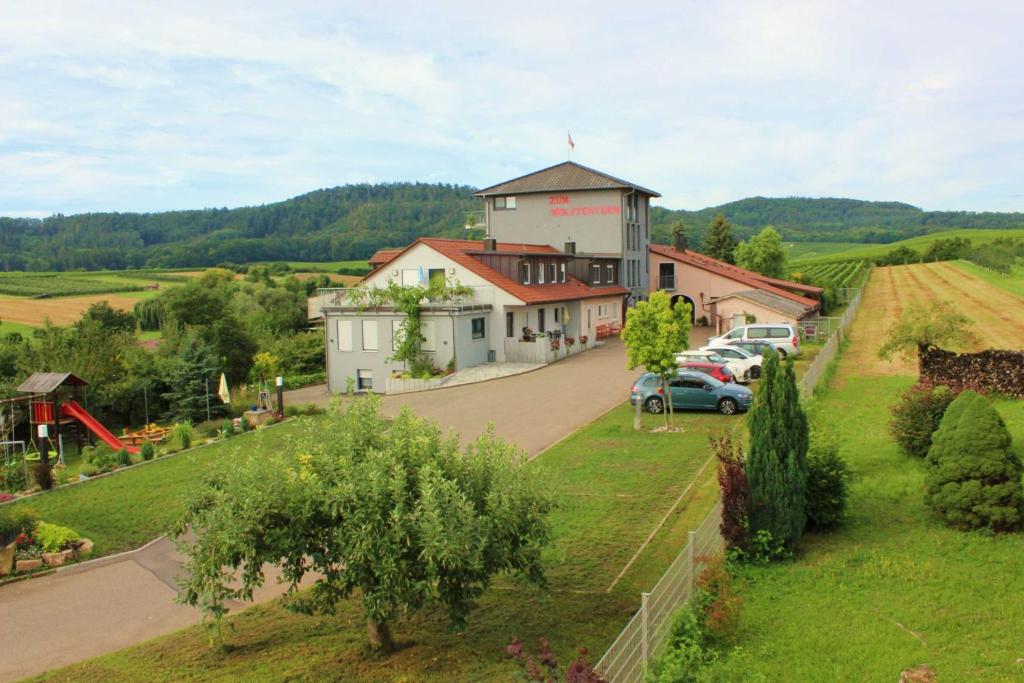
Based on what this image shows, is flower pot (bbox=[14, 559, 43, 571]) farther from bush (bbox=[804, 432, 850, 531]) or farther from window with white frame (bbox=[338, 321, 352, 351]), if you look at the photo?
window with white frame (bbox=[338, 321, 352, 351])

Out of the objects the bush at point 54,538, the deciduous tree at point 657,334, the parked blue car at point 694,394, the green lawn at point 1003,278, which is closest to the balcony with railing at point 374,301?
the parked blue car at point 694,394

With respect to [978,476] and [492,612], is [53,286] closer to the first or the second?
[492,612]

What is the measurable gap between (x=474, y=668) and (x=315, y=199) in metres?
170

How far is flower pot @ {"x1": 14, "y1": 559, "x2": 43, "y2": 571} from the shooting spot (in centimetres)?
1485

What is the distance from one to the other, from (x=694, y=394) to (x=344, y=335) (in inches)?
736

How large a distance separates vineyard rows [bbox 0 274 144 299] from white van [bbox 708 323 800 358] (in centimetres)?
7595

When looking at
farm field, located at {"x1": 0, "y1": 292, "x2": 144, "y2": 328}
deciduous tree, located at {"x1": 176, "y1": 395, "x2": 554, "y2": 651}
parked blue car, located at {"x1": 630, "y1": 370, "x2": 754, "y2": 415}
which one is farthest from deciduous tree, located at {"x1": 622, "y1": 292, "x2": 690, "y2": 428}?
farm field, located at {"x1": 0, "y1": 292, "x2": 144, "y2": 328}

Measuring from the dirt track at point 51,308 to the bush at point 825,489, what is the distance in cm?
6663

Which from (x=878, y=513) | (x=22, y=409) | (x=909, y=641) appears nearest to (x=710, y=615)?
(x=909, y=641)

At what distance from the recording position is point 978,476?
1265 centimetres

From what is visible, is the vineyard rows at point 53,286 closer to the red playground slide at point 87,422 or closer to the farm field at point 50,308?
the farm field at point 50,308

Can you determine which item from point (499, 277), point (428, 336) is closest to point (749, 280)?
point (499, 277)

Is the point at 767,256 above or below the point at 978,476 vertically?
above

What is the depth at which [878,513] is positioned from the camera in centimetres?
1408
